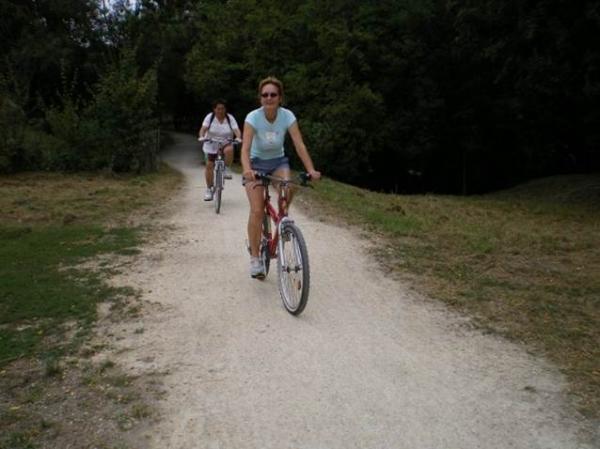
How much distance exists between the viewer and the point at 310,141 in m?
24.3

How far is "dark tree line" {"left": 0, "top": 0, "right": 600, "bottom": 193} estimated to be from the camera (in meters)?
16.3

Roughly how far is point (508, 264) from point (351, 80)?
20608mm

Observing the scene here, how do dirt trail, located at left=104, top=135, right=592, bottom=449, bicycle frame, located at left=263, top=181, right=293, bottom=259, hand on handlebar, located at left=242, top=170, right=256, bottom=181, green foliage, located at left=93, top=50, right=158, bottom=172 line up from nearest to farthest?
1. dirt trail, located at left=104, top=135, right=592, bottom=449
2. hand on handlebar, located at left=242, top=170, right=256, bottom=181
3. bicycle frame, located at left=263, top=181, right=293, bottom=259
4. green foliage, located at left=93, top=50, right=158, bottom=172

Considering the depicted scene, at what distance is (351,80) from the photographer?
26.4m

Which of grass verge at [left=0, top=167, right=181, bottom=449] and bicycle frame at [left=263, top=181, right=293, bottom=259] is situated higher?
bicycle frame at [left=263, top=181, right=293, bottom=259]

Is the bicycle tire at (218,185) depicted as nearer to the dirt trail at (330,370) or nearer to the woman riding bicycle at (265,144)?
the dirt trail at (330,370)

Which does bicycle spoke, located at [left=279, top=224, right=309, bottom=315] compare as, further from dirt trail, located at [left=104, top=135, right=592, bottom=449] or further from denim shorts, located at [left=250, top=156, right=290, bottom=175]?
denim shorts, located at [left=250, top=156, right=290, bottom=175]

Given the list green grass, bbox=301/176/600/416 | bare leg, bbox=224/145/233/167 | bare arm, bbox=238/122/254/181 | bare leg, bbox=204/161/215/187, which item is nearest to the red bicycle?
bare arm, bbox=238/122/254/181

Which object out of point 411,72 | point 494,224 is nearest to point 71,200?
point 494,224

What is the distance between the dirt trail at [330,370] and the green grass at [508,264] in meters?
0.31

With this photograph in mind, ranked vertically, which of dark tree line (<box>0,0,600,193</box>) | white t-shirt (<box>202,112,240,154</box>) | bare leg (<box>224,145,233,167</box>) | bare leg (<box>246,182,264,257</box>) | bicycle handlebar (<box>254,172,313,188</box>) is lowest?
bare leg (<box>246,182,264,257</box>)

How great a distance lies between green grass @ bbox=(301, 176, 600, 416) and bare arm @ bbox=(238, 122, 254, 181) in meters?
2.22

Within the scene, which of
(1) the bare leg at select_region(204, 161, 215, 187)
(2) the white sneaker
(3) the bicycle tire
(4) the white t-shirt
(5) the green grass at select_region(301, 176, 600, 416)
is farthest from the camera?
(1) the bare leg at select_region(204, 161, 215, 187)

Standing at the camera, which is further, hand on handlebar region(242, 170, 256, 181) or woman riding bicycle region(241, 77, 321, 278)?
woman riding bicycle region(241, 77, 321, 278)
